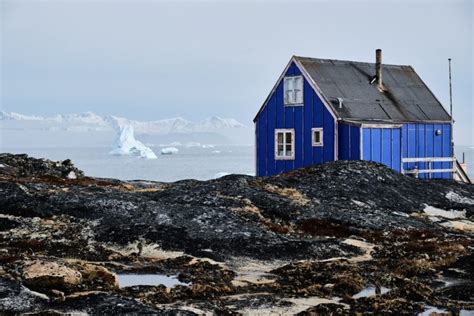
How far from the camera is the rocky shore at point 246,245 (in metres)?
12.2

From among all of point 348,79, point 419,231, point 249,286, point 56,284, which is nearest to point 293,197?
point 419,231

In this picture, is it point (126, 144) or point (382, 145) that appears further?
point (126, 144)

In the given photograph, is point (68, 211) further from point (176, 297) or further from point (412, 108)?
point (412, 108)

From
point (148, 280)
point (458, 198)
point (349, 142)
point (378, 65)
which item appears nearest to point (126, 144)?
point (378, 65)

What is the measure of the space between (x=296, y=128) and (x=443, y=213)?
11.2 metres

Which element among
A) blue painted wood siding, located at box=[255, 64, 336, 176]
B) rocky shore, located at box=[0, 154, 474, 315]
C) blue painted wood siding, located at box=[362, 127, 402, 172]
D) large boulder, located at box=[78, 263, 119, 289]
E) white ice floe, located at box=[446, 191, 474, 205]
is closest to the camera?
rocky shore, located at box=[0, 154, 474, 315]

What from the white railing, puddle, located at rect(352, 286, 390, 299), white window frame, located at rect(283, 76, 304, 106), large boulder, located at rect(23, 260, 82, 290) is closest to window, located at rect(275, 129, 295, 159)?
white window frame, located at rect(283, 76, 304, 106)

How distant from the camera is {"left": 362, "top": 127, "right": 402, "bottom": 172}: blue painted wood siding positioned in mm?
32781

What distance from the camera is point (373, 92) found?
120 ft

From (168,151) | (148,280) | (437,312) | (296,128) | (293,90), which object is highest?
(293,90)

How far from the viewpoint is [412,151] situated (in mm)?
36062

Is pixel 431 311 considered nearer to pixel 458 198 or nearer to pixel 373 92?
pixel 458 198

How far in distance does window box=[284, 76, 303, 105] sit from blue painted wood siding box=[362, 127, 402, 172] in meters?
3.65

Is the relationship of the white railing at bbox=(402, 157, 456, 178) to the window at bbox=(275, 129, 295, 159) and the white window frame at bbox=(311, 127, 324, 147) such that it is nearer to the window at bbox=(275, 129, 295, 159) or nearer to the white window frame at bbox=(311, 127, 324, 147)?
the white window frame at bbox=(311, 127, 324, 147)
